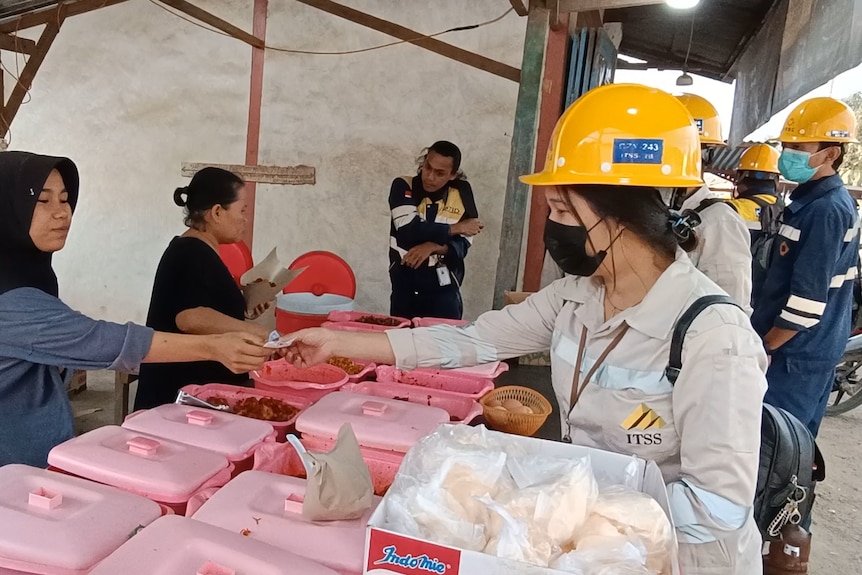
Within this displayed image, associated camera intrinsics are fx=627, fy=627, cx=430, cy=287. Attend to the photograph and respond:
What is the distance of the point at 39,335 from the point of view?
1.83 meters

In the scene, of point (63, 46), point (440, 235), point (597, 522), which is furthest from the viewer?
point (63, 46)

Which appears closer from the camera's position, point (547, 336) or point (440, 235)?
point (547, 336)

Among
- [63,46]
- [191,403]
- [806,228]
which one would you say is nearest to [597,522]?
[191,403]

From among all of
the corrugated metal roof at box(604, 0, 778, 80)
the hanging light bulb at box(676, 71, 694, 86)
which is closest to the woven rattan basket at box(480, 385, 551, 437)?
the corrugated metal roof at box(604, 0, 778, 80)

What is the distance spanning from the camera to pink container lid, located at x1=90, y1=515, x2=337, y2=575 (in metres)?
1.07

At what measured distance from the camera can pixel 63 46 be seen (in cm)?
655

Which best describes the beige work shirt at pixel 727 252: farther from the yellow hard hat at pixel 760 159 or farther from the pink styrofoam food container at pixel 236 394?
the yellow hard hat at pixel 760 159

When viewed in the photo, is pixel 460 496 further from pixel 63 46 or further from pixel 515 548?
pixel 63 46

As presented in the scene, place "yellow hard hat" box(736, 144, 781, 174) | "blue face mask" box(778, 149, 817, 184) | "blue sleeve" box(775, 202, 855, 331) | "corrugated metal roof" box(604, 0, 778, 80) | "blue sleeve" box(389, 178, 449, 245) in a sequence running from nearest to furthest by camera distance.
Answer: "blue sleeve" box(775, 202, 855, 331), "blue face mask" box(778, 149, 817, 184), "blue sleeve" box(389, 178, 449, 245), "yellow hard hat" box(736, 144, 781, 174), "corrugated metal roof" box(604, 0, 778, 80)

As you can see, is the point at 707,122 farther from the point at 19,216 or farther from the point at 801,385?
the point at 19,216

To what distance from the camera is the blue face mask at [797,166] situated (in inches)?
138

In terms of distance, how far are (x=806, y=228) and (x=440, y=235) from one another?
7.09 ft

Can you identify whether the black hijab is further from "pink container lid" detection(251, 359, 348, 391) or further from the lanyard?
the lanyard

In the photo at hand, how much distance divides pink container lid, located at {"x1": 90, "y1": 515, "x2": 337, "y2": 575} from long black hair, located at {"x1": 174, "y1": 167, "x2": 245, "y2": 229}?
197 centimetres
